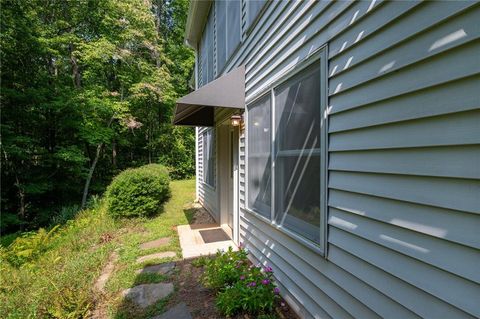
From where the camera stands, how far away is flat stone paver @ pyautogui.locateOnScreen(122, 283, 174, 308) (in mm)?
3076

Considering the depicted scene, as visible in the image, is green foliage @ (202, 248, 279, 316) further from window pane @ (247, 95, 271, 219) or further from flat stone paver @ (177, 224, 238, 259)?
flat stone paver @ (177, 224, 238, 259)

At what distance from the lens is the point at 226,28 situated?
16.8 ft

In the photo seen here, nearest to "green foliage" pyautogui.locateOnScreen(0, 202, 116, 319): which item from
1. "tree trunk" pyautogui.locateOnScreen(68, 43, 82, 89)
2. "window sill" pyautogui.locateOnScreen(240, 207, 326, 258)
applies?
"window sill" pyautogui.locateOnScreen(240, 207, 326, 258)

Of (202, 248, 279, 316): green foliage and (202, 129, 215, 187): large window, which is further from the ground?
(202, 129, 215, 187): large window

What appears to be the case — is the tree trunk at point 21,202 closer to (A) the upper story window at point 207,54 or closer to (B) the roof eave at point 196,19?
(A) the upper story window at point 207,54

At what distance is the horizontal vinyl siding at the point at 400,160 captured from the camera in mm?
1147

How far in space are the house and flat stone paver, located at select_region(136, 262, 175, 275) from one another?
4.79ft

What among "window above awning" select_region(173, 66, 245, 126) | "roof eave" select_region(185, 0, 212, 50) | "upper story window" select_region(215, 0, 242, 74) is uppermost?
"roof eave" select_region(185, 0, 212, 50)

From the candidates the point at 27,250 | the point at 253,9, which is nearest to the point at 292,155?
the point at 253,9

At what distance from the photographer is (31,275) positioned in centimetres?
370

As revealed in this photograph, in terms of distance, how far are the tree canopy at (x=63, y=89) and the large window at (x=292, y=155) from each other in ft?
33.1

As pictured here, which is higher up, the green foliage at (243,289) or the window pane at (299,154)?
the window pane at (299,154)

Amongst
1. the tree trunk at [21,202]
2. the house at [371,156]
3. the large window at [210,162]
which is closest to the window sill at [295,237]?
the house at [371,156]

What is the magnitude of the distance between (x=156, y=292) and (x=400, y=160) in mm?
3163
